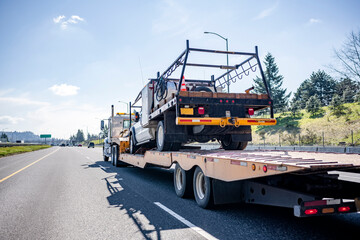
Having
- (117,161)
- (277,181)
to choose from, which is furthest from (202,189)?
(117,161)

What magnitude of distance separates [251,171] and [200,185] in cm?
212

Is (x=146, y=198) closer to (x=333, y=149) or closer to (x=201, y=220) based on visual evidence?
(x=201, y=220)

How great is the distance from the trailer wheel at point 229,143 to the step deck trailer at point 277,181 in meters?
2.45

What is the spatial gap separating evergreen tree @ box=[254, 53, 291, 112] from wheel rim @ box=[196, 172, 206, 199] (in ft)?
171

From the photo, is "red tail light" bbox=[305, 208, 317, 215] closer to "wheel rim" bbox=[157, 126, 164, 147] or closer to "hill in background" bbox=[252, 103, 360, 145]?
"wheel rim" bbox=[157, 126, 164, 147]

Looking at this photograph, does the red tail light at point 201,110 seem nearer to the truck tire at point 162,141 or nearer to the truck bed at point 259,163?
the truck bed at point 259,163

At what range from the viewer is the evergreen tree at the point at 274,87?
56250 mm

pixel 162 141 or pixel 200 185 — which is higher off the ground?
pixel 162 141

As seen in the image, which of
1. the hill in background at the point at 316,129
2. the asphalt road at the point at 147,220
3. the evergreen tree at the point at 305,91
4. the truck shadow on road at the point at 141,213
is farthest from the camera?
the evergreen tree at the point at 305,91

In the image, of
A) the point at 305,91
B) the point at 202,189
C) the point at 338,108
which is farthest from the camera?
the point at 305,91

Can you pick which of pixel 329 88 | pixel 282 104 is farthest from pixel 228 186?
pixel 329 88

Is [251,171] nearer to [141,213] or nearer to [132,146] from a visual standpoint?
[141,213]

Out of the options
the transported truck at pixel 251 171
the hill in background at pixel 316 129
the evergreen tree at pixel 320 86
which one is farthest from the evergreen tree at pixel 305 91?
the transported truck at pixel 251 171

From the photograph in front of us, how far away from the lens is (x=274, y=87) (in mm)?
57719
